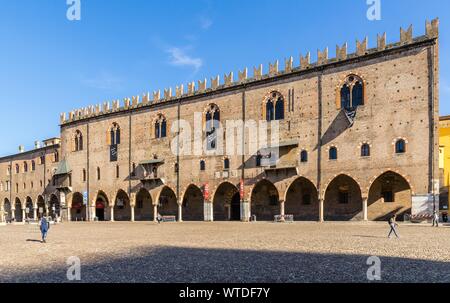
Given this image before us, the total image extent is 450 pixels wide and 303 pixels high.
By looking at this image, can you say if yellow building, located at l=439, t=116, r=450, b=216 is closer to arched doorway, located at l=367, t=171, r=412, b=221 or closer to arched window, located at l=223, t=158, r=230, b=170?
arched doorway, located at l=367, t=171, r=412, b=221

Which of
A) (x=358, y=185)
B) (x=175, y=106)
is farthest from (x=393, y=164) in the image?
(x=175, y=106)

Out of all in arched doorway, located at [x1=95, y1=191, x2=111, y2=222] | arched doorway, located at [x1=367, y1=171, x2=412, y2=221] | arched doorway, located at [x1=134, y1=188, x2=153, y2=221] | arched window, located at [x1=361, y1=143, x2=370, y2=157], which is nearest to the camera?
arched doorway, located at [x1=367, y1=171, x2=412, y2=221]

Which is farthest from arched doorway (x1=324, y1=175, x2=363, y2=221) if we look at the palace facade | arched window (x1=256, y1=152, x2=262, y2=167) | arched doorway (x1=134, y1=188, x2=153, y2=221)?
arched doorway (x1=134, y1=188, x2=153, y2=221)

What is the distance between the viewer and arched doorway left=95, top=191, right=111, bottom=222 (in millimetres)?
47094

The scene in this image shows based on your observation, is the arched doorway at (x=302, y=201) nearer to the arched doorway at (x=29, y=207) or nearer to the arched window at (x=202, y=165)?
the arched window at (x=202, y=165)

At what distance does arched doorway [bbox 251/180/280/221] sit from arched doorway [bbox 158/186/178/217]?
9318mm

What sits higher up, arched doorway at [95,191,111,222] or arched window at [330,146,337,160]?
arched window at [330,146,337,160]

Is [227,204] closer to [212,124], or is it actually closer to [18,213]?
[212,124]

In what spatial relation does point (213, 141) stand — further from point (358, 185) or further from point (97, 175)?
point (97, 175)

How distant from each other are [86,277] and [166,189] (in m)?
34.0

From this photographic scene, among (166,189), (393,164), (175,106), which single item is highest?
(175,106)
